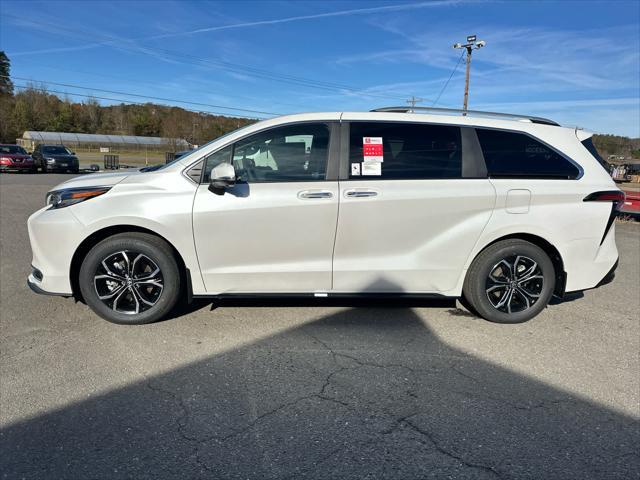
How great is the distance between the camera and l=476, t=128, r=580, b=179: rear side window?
162 inches

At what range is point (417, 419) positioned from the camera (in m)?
2.72

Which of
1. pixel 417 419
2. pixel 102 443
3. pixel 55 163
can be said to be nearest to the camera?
pixel 102 443

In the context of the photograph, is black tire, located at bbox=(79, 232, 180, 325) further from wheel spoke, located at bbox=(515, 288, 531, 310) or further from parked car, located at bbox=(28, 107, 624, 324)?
wheel spoke, located at bbox=(515, 288, 531, 310)

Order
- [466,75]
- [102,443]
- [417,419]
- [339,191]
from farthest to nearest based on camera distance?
1. [466,75]
2. [339,191]
3. [417,419]
4. [102,443]

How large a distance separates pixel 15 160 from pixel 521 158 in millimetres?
29427

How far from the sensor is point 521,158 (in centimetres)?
415

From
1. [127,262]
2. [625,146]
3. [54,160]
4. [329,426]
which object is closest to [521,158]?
[329,426]

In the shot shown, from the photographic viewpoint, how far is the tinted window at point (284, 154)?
3.93 meters

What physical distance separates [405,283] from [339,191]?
3.39ft

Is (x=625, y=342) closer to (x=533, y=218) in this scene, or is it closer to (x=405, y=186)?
(x=533, y=218)

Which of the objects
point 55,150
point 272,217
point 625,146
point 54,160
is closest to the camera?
point 272,217

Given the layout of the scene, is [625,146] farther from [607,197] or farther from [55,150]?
[607,197]

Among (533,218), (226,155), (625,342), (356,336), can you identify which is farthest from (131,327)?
Answer: (625,342)

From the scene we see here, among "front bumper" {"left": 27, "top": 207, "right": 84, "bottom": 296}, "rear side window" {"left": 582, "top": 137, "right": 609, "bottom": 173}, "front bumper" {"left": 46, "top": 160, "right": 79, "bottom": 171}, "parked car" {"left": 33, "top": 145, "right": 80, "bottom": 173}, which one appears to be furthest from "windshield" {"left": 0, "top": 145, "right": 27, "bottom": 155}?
"rear side window" {"left": 582, "top": 137, "right": 609, "bottom": 173}
